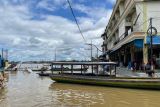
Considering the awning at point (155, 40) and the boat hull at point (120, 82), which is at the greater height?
the awning at point (155, 40)

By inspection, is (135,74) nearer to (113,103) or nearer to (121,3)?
(113,103)

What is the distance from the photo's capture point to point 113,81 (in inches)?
1046

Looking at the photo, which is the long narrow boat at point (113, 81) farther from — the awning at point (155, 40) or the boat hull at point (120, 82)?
the awning at point (155, 40)

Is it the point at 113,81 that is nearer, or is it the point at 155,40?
the point at 113,81

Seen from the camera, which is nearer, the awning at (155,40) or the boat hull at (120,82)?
the boat hull at (120,82)

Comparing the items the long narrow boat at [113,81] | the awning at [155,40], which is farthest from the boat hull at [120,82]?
the awning at [155,40]

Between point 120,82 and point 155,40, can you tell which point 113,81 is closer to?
point 120,82

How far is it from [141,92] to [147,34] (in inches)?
300

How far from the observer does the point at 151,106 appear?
56.2 feet

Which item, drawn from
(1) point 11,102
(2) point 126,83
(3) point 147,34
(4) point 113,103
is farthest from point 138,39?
(1) point 11,102

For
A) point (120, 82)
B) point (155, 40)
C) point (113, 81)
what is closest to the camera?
point (120, 82)

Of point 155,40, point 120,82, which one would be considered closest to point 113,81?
point 120,82

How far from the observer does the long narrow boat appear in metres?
23.6

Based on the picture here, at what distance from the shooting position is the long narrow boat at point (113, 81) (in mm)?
23625
